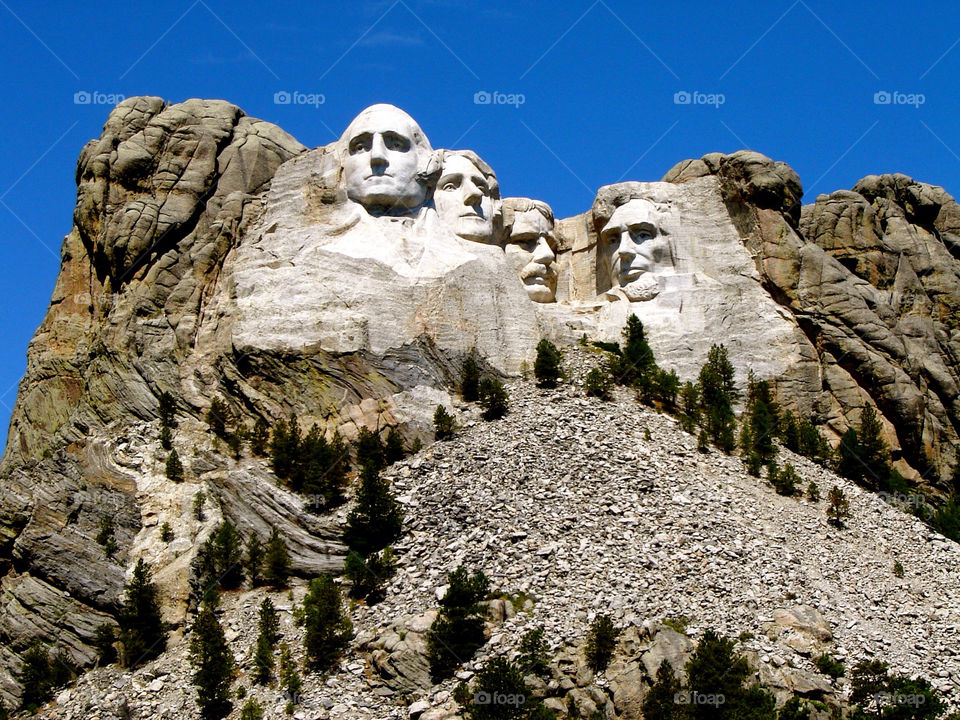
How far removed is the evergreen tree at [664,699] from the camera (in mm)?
35250

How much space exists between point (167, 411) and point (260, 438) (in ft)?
8.72

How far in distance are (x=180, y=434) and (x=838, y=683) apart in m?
17.9

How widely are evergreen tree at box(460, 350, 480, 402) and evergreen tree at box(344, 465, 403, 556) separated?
5467 mm

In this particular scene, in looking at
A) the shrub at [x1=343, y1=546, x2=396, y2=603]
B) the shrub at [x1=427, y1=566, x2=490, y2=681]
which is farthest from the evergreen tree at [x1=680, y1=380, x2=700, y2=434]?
the shrub at [x1=427, y1=566, x2=490, y2=681]

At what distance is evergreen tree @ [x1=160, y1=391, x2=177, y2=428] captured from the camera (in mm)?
45406

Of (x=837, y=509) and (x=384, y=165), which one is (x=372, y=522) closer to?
(x=837, y=509)

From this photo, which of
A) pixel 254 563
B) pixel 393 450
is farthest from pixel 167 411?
pixel 393 450

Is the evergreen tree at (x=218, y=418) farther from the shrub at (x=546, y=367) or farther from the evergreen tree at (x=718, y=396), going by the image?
the evergreen tree at (x=718, y=396)

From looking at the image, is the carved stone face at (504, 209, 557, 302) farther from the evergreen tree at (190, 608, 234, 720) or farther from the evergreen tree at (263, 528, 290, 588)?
the evergreen tree at (190, 608, 234, 720)

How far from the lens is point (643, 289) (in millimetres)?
51750

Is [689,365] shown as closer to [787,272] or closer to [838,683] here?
[787,272]

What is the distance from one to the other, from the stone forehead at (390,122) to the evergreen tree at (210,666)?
1613 centimetres

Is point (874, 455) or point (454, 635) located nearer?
point (454, 635)

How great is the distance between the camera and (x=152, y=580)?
41406 mm
